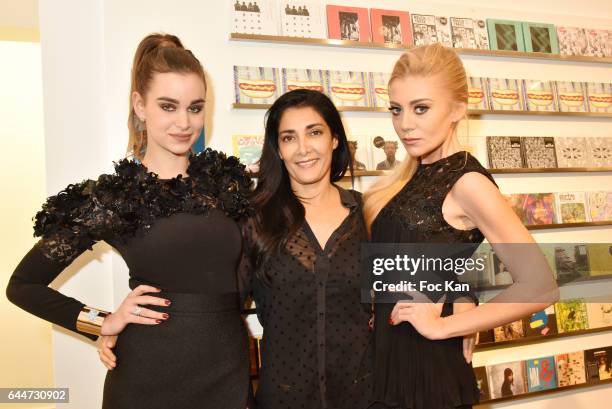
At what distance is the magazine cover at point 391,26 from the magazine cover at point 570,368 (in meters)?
2.47

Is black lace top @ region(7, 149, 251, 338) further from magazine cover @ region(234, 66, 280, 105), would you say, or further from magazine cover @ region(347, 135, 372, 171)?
magazine cover @ region(347, 135, 372, 171)

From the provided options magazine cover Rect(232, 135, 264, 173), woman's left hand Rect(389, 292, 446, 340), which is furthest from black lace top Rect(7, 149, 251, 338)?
magazine cover Rect(232, 135, 264, 173)

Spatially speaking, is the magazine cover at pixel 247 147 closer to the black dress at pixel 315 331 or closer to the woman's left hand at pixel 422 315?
the black dress at pixel 315 331

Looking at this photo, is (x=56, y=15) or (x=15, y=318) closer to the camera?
(x=56, y=15)

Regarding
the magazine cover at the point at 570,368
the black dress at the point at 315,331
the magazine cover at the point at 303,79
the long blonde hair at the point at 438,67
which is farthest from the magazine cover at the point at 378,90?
the magazine cover at the point at 570,368

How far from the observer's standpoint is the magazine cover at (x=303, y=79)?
303 cm

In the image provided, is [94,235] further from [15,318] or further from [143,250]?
[15,318]

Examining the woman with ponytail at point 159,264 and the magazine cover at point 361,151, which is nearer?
the woman with ponytail at point 159,264

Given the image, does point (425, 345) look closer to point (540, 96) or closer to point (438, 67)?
point (438, 67)

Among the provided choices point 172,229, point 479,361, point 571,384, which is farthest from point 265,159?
point 571,384

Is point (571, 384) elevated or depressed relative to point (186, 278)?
depressed

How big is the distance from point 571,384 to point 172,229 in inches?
126

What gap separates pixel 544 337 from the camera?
3.52 metres

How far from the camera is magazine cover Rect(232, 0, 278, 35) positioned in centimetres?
295
